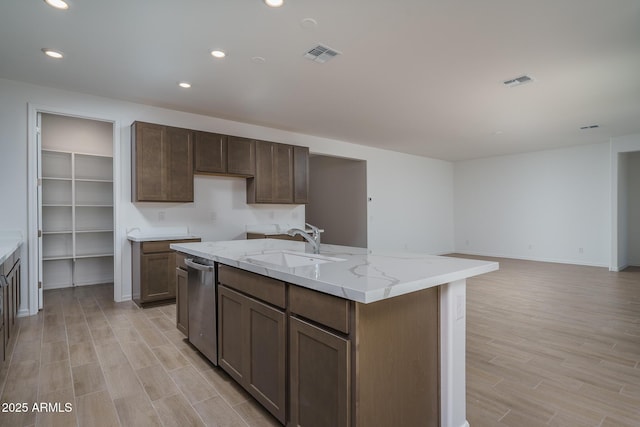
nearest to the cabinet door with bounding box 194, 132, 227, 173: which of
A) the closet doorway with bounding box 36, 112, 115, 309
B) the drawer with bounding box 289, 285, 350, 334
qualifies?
the closet doorway with bounding box 36, 112, 115, 309

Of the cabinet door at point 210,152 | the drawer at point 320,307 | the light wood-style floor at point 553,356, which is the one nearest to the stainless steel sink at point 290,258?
the drawer at point 320,307

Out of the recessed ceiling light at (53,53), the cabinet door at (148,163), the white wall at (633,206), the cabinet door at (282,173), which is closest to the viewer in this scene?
the recessed ceiling light at (53,53)

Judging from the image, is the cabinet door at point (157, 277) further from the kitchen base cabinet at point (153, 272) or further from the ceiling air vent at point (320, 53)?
the ceiling air vent at point (320, 53)

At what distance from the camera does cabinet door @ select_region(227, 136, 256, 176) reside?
484cm

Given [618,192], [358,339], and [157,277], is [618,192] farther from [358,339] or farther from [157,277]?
[157,277]

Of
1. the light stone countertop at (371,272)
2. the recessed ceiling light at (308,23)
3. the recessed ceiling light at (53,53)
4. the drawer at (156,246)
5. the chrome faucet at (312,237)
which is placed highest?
the recessed ceiling light at (53,53)

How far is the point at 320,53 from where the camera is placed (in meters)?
2.95

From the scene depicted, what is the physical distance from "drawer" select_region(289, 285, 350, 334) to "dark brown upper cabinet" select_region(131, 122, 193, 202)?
336 centimetres

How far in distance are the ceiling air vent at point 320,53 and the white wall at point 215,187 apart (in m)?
2.54

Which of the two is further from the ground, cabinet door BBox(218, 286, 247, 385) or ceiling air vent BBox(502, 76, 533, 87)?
ceiling air vent BBox(502, 76, 533, 87)

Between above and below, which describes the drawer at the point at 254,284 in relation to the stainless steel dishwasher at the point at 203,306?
above

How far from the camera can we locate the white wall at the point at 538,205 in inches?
277

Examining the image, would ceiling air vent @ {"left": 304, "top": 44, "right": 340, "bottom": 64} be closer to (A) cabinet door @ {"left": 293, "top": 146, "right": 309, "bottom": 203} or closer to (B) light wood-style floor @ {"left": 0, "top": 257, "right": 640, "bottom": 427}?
(A) cabinet door @ {"left": 293, "top": 146, "right": 309, "bottom": 203}

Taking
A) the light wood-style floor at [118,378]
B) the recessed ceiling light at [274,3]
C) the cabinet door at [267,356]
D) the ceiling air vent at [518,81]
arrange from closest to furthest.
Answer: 1. the cabinet door at [267,356]
2. the light wood-style floor at [118,378]
3. the recessed ceiling light at [274,3]
4. the ceiling air vent at [518,81]
